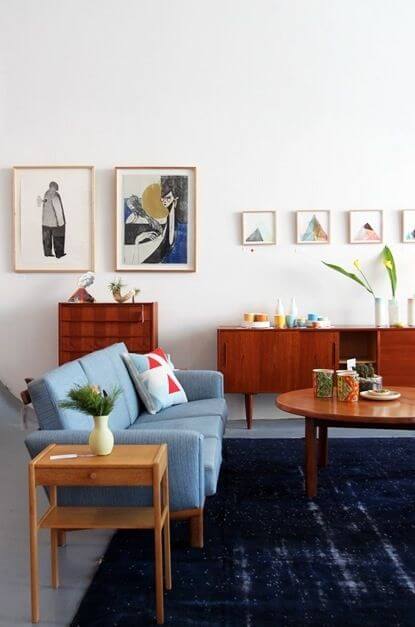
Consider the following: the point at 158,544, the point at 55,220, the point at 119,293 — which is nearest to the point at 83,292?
the point at 119,293

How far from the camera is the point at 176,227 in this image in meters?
5.43

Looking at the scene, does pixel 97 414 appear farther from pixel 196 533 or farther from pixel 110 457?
pixel 196 533

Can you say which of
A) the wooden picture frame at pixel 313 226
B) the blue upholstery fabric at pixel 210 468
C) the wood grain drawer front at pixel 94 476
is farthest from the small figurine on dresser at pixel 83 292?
the wood grain drawer front at pixel 94 476

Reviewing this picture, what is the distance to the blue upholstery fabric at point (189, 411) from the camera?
3646 millimetres

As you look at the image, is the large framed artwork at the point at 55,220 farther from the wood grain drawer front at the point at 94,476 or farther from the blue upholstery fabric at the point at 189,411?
the wood grain drawer front at the point at 94,476

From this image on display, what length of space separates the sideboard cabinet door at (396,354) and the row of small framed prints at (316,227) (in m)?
0.99

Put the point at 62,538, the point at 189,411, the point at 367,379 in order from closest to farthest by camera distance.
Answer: the point at 62,538 < the point at 189,411 < the point at 367,379

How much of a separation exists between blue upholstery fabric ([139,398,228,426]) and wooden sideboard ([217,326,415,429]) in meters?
0.97

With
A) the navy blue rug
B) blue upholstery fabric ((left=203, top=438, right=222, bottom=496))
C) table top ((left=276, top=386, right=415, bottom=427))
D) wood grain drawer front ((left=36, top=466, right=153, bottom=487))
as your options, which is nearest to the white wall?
table top ((left=276, top=386, right=415, bottom=427))

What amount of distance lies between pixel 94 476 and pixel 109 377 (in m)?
1.30

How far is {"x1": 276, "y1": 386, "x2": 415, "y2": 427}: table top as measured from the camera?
319 centimetres

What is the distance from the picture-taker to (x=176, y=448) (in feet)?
8.31

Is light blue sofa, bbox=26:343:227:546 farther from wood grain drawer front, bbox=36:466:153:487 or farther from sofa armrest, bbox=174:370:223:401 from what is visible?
sofa armrest, bbox=174:370:223:401

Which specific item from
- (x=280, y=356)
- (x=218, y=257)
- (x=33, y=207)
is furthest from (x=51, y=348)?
(x=280, y=356)
